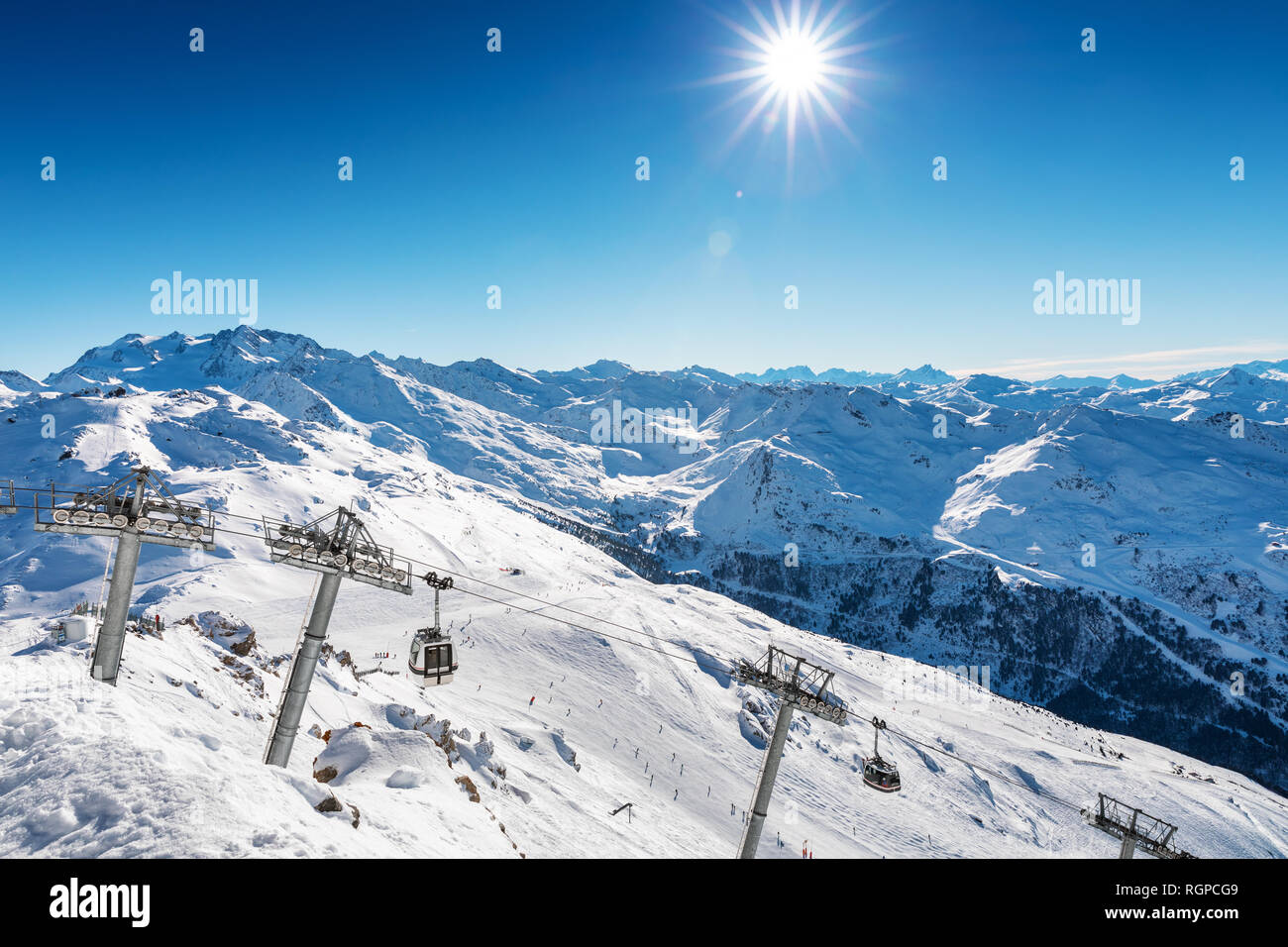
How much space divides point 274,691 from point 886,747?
78.5 m

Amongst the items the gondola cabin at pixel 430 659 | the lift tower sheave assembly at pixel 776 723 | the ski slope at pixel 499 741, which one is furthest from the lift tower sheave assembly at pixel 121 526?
the lift tower sheave assembly at pixel 776 723

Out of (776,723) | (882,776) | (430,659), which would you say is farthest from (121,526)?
(882,776)

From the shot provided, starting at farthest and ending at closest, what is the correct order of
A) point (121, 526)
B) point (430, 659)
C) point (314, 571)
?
point (430, 659)
point (314, 571)
point (121, 526)

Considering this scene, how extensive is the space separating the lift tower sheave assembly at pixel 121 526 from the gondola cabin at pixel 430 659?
22.8 ft

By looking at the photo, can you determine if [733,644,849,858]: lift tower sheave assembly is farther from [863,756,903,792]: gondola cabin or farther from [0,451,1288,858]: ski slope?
[0,451,1288,858]: ski slope

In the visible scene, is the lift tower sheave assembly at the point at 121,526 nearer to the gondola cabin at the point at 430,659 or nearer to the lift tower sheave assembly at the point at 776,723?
the gondola cabin at the point at 430,659

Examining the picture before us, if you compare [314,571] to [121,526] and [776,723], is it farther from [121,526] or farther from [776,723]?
[776,723]

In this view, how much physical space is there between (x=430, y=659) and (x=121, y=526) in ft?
32.1

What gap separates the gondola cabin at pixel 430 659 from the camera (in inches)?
768

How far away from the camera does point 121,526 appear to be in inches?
687

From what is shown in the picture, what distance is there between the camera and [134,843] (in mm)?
11000

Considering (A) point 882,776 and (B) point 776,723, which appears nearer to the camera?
(B) point 776,723
